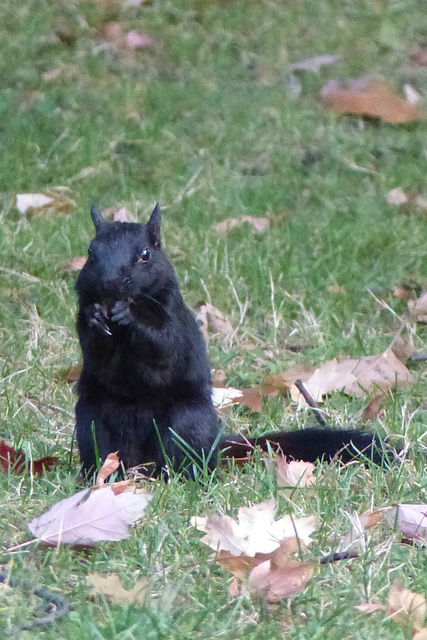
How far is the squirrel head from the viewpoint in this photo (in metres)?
3.03

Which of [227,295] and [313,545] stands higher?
[313,545]

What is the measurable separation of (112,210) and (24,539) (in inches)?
107

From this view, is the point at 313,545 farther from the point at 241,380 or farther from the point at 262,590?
the point at 241,380

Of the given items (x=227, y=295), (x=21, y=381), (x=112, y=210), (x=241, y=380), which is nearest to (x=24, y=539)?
(x=21, y=381)

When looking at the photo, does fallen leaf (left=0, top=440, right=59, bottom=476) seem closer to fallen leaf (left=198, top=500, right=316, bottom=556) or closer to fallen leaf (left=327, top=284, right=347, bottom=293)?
fallen leaf (left=198, top=500, right=316, bottom=556)

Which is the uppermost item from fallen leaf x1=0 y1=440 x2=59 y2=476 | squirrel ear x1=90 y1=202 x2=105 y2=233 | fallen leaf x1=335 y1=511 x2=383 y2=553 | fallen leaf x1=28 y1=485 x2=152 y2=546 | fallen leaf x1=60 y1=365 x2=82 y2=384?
squirrel ear x1=90 y1=202 x2=105 y2=233

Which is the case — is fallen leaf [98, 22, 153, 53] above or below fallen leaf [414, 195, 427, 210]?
above

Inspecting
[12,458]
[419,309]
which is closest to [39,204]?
[419,309]

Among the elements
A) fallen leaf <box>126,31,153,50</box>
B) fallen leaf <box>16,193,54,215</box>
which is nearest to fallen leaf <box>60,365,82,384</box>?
fallen leaf <box>16,193,54,215</box>

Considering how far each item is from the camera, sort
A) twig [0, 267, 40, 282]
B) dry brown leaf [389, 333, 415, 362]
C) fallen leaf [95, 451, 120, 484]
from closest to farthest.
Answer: fallen leaf [95, 451, 120, 484] → dry brown leaf [389, 333, 415, 362] → twig [0, 267, 40, 282]

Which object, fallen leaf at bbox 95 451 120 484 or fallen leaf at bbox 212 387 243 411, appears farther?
fallen leaf at bbox 212 387 243 411

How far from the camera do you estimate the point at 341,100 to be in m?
6.37

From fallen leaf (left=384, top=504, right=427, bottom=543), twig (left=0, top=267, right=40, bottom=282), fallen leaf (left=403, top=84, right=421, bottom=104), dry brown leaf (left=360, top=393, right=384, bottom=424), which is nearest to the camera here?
fallen leaf (left=384, top=504, right=427, bottom=543)

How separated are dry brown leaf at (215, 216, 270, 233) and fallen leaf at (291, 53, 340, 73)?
193 centimetres
